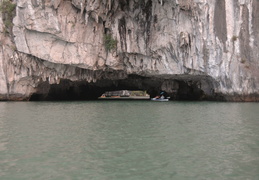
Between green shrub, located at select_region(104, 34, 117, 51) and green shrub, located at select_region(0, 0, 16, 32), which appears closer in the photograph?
green shrub, located at select_region(0, 0, 16, 32)

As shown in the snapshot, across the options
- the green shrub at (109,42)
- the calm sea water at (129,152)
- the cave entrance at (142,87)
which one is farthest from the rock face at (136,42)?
the calm sea water at (129,152)

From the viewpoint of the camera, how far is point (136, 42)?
30984 mm

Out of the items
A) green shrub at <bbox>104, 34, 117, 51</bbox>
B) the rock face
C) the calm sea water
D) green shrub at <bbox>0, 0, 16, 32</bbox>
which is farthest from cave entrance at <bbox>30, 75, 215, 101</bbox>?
the calm sea water

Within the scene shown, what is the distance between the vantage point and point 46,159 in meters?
7.38

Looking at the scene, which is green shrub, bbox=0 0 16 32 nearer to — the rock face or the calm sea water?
the rock face

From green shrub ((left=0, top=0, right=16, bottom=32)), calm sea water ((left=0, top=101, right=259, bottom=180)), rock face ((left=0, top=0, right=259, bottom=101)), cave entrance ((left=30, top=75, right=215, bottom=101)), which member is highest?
green shrub ((left=0, top=0, right=16, bottom=32))

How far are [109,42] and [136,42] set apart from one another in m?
2.98

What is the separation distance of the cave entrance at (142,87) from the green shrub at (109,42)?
29.2ft

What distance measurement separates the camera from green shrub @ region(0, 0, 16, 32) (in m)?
29.2

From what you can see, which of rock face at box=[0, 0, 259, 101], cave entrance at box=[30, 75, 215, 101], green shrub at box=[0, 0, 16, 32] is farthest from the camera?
cave entrance at box=[30, 75, 215, 101]

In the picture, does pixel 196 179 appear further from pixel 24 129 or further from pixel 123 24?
pixel 123 24

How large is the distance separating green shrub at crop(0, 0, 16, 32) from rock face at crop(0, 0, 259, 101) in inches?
36.5

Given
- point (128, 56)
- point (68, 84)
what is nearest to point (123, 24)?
point (128, 56)

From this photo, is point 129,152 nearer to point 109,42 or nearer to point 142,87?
point 109,42
